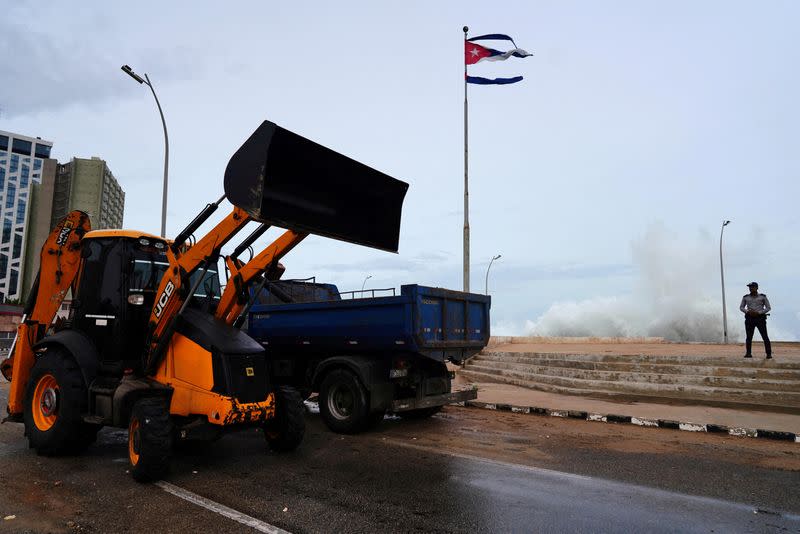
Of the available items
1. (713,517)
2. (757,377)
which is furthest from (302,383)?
(757,377)

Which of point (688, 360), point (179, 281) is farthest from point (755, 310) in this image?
point (179, 281)

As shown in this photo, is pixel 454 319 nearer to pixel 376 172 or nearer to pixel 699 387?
pixel 376 172

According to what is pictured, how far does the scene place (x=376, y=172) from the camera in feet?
22.2

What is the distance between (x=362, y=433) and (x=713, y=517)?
16.8 ft

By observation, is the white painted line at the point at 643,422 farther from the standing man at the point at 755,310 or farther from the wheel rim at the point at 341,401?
the wheel rim at the point at 341,401

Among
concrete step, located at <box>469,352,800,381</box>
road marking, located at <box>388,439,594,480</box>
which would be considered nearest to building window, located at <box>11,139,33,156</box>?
concrete step, located at <box>469,352,800,381</box>

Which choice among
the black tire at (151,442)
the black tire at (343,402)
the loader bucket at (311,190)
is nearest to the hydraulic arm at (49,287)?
the black tire at (151,442)

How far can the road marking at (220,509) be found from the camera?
159 inches

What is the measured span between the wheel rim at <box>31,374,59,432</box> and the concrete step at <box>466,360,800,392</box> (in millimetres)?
11696

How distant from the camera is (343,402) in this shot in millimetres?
8609

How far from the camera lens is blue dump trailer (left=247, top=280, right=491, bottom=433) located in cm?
816

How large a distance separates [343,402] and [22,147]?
13745 centimetres

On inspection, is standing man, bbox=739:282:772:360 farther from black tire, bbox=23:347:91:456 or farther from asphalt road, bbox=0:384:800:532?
black tire, bbox=23:347:91:456

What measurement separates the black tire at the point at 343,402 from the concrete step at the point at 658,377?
303 inches
